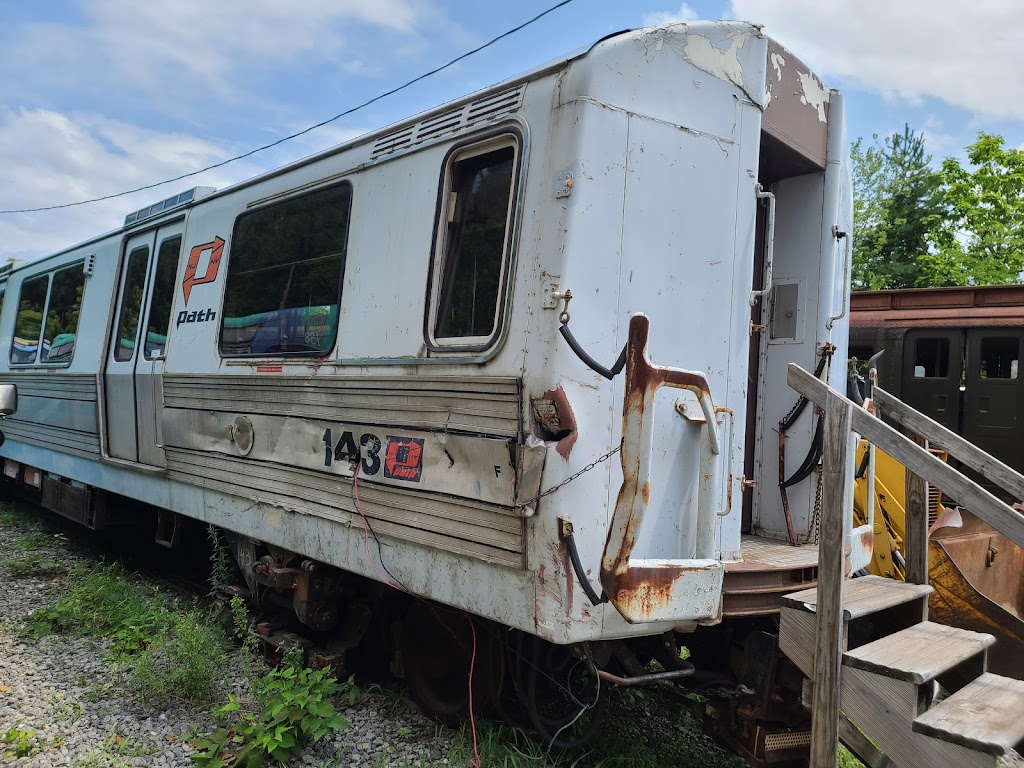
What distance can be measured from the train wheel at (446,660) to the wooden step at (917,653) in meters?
1.78

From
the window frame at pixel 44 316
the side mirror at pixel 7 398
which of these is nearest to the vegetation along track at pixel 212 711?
the side mirror at pixel 7 398

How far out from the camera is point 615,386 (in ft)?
10.7

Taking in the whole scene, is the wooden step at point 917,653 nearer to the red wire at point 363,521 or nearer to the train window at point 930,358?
the red wire at point 363,521

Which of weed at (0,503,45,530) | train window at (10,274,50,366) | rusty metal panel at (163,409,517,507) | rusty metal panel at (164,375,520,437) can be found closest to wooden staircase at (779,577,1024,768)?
rusty metal panel at (163,409,517,507)

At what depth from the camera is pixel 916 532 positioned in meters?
4.04

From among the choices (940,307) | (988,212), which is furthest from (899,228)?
(940,307)

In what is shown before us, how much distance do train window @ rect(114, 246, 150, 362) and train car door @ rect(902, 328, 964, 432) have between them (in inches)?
357

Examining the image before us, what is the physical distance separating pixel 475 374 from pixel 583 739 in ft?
5.93

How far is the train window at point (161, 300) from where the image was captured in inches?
238

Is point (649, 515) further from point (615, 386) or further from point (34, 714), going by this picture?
point (34, 714)

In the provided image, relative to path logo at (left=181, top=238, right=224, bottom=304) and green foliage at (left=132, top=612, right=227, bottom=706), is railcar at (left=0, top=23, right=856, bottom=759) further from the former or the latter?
green foliage at (left=132, top=612, right=227, bottom=706)

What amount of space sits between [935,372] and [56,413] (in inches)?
402

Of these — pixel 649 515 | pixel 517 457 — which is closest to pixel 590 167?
pixel 517 457

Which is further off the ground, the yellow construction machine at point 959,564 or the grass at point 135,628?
the yellow construction machine at point 959,564
